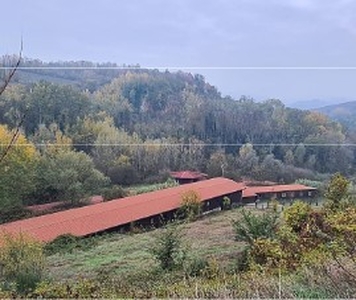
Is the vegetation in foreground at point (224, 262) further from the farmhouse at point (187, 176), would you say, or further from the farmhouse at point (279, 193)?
the farmhouse at point (187, 176)

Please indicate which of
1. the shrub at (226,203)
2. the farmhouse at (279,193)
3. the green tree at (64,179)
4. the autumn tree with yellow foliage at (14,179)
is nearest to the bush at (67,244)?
the autumn tree with yellow foliage at (14,179)

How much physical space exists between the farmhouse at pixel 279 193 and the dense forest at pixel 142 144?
135 centimetres

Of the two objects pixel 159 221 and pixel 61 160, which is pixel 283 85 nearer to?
pixel 159 221

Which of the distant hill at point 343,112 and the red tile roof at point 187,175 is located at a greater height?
the distant hill at point 343,112

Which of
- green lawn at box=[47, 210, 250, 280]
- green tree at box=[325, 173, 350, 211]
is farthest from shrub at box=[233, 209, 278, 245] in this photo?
green tree at box=[325, 173, 350, 211]

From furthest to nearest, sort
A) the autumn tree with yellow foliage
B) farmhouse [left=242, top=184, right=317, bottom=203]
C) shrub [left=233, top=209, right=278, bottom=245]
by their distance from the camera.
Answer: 1. farmhouse [left=242, top=184, right=317, bottom=203]
2. the autumn tree with yellow foliage
3. shrub [left=233, top=209, right=278, bottom=245]

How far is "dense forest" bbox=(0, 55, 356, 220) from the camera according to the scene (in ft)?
42.2

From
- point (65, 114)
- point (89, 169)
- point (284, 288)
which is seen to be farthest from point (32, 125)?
point (284, 288)

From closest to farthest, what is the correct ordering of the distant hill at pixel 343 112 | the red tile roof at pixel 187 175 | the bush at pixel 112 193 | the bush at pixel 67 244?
the bush at pixel 67 244 → the bush at pixel 112 193 → the red tile roof at pixel 187 175 → the distant hill at pixel 343 112

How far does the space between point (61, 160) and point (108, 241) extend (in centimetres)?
455

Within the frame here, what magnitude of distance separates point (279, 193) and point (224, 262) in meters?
8.52

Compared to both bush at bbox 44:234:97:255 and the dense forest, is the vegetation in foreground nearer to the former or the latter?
bush at bbox 44:234:97:255

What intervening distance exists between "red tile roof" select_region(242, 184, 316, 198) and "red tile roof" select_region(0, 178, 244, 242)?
1.55 m

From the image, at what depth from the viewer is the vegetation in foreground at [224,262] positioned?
2.25 m
